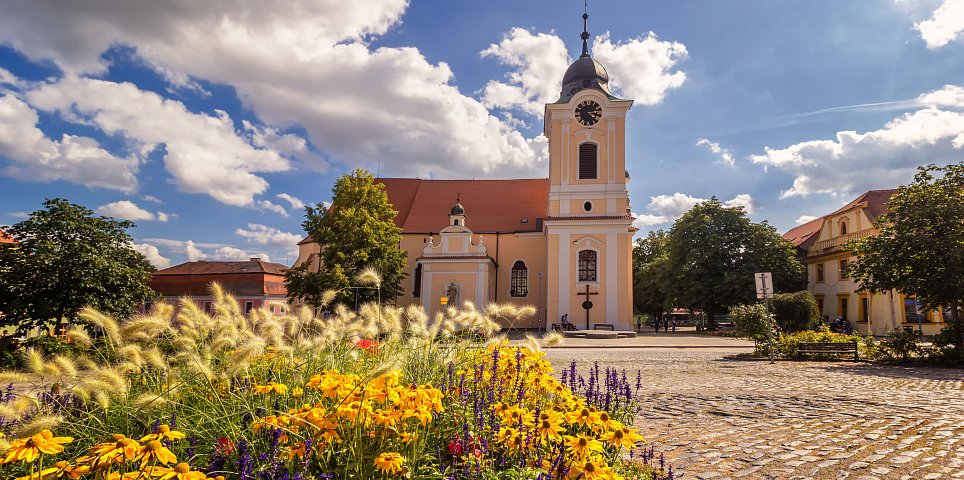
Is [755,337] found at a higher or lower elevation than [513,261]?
lower

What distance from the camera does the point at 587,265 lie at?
32469mm

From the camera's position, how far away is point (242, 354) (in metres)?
3.17

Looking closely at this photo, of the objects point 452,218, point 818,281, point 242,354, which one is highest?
point 452,218

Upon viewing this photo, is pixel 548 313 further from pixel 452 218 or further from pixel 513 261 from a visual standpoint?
pixel 452 218

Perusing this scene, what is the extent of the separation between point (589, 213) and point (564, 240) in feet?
7.50

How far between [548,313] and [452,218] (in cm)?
934

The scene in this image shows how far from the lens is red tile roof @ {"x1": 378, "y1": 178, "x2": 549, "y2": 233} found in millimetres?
38906

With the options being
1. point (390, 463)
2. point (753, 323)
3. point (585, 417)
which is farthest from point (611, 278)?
point (390, 463)

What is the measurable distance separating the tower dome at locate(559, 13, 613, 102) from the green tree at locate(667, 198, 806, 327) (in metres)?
12.2

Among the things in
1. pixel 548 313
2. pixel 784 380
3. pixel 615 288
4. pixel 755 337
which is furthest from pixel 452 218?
pixel 784 380

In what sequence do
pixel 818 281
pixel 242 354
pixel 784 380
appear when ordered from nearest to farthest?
pixel 242 354 → pixel 784 380 → pixel 818 281

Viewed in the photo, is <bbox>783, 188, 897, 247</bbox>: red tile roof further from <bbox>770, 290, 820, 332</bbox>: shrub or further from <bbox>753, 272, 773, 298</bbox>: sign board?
<bbox>753, 272, 773, 298</bbox>: sign board

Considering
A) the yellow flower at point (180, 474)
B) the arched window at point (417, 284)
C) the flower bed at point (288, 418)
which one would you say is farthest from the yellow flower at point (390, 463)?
the arched window at point (417, 284)

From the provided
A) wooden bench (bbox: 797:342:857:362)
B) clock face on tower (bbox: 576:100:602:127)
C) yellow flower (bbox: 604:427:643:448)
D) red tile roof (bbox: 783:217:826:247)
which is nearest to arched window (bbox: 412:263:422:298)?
clock face on tower (bbox: 576:100:602:127)
